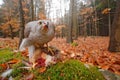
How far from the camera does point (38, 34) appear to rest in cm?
291

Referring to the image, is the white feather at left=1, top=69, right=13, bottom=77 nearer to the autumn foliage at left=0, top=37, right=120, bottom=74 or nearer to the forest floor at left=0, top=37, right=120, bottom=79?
the autumn foliage at left=0, top=37, right=120, bottom=74

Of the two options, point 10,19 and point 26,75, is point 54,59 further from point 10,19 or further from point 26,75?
point 10,19

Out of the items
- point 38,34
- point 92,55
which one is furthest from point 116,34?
point 38,34

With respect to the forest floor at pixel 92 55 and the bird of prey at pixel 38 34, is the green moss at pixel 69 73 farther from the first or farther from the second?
the bird of prey at pixel 38 34

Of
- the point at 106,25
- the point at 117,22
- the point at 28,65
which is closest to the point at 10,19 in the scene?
the point at 106,25

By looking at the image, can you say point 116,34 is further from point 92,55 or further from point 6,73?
point 6,73

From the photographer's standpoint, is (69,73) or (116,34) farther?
(116,34)

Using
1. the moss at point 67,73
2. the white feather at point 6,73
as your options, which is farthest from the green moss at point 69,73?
the white feather at point 6,73

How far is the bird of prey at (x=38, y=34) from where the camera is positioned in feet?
9.40

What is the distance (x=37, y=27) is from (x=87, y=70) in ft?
3.47

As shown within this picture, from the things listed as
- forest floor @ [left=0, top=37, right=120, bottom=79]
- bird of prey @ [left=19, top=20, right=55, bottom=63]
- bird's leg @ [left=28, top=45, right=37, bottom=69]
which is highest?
bird of prey @ [left=19, top=20, right=55, bottom=63]

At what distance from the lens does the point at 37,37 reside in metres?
2.92

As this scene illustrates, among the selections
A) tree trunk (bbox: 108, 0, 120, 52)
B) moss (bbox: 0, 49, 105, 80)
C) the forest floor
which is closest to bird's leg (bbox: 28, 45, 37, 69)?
moss (bbox: 0, 49, 105, 80)

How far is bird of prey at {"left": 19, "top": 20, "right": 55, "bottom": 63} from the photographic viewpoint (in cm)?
287
